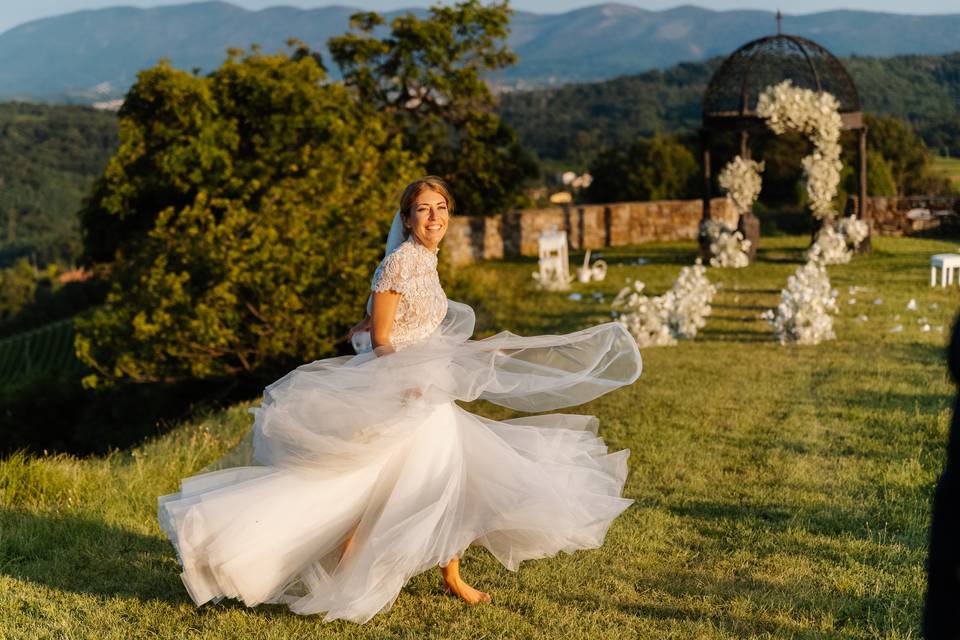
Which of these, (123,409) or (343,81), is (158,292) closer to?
(123,409)

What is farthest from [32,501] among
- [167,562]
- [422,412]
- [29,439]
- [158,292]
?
[29,439]

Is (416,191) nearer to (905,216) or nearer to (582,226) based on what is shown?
(582,226)

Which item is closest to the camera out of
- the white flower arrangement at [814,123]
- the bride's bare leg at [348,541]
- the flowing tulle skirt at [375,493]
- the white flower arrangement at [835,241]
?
the flowing tulle skirt at [375,493]

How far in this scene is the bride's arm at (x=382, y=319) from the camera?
4352mm

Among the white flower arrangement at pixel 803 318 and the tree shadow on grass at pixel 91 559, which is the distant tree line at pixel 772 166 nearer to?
the white flower arrangement at pixel 803 318

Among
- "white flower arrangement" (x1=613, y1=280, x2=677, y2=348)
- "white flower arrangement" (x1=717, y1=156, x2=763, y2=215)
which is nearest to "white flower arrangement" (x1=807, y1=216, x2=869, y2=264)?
"white flower arrangement" (x1=717, y1=156, x2=763, y2=215)

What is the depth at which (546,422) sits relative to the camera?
16.3 feet

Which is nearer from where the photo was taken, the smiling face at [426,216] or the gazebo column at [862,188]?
the smiling face at [426,216]

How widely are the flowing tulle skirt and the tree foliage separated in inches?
1480

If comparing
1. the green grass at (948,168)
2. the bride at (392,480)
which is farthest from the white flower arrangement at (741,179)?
the green grass at (948,168)

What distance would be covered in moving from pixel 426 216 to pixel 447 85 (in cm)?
1923

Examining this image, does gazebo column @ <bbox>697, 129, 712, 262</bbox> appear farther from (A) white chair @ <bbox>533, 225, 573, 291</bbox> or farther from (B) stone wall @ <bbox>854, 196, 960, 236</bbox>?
(B) stone wall @ <bbox>854, 196, 960, 236</bbox>

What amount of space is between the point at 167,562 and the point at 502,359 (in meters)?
2.24

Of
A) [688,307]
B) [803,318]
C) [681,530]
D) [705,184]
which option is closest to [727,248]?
[705,184]
